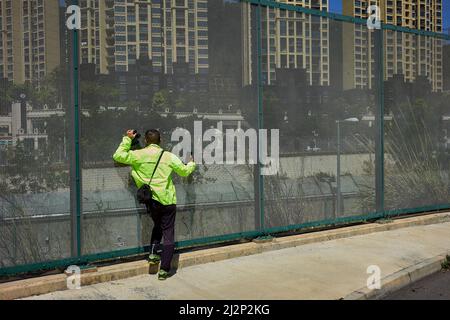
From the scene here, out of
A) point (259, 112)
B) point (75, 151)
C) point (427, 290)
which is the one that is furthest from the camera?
point (259, 112)

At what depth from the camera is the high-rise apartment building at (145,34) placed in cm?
543

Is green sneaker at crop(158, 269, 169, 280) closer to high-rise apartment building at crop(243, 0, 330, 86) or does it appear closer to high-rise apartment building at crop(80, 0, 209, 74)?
high-rise apartment building at crop(80, 0, 209, 74)

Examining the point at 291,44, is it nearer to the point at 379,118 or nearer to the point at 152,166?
the point at 379,118

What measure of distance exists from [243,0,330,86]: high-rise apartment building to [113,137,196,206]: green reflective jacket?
1.81 metres

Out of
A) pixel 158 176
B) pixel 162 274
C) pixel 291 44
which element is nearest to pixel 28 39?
pixel 158 176

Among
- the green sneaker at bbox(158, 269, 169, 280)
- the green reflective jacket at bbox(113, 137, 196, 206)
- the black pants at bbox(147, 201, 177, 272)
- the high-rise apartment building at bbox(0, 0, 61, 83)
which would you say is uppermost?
the high-rise apartment building at bbox(0, 0, 61, 83)

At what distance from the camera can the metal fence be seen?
201 inches

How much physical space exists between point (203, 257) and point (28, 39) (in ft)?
10.5

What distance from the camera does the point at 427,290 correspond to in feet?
18.0

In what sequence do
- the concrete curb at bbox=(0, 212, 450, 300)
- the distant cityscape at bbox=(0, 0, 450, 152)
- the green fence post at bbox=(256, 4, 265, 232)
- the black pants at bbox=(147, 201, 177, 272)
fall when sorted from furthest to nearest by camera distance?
1. the green fence post at bbox=(256, 4, 265, 232)
2. the black pants at bbox=(147, 201, 177, 272)
3. the distant cityscape at bbox=(0, 0, 450, 152)
4. the concrete curb at bbox=(0, 212, 450, 300)

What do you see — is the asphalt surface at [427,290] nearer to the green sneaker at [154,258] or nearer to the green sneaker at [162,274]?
the green sneaker at [162,274]

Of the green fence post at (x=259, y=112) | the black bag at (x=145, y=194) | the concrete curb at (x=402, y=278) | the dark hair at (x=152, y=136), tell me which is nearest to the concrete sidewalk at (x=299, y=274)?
the concrete curb at (x=402, y=278)

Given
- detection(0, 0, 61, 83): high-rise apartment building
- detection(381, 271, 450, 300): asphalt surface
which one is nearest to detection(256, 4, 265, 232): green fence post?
detection(381, 271, 450, 300): asphalt surface

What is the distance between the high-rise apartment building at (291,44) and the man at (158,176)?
1.78 m
